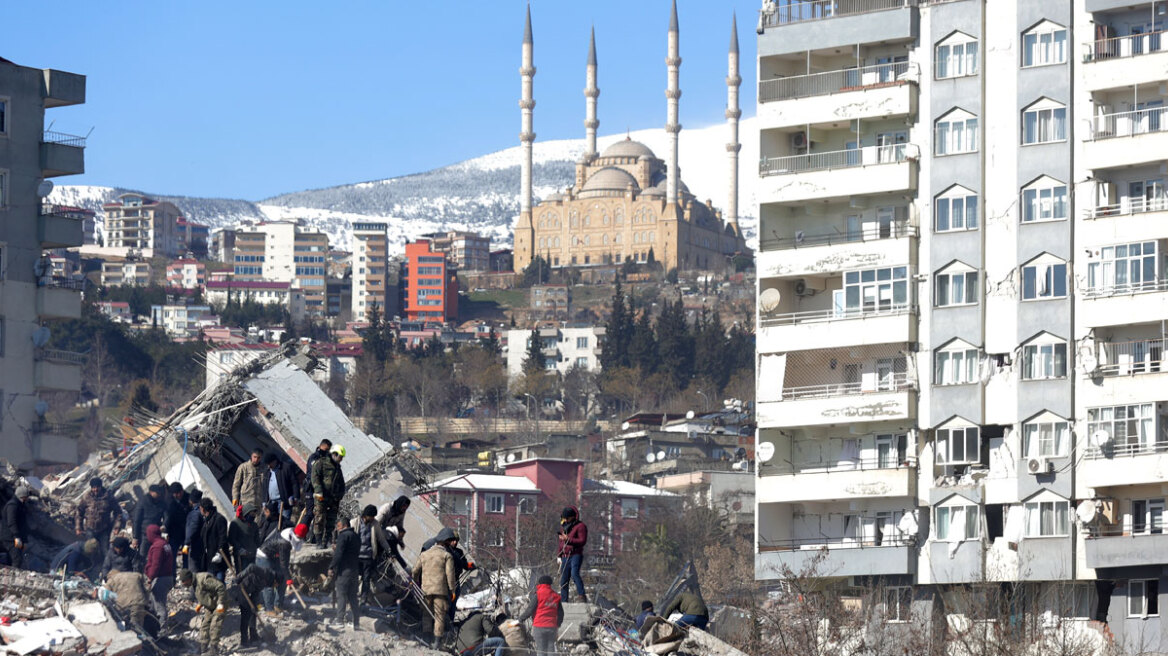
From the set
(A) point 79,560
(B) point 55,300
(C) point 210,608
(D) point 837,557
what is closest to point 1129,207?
(D) point 837,557

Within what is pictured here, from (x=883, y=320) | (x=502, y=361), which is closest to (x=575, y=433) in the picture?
(x=502, y=361)

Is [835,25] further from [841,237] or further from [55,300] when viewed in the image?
[55,300]

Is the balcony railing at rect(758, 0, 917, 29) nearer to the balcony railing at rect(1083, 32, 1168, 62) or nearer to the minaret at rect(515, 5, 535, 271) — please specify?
the balcony railing at rect(1083, 32, 1168, 62)

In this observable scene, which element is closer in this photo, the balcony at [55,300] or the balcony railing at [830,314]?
the balcony railing at [830,314]

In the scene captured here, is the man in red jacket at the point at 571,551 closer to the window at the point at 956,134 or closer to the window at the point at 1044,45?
the window at the point at 956,134

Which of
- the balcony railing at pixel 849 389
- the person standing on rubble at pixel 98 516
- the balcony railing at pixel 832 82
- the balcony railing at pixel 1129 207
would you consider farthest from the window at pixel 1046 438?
the person standing on rubble at pixel 98 516
